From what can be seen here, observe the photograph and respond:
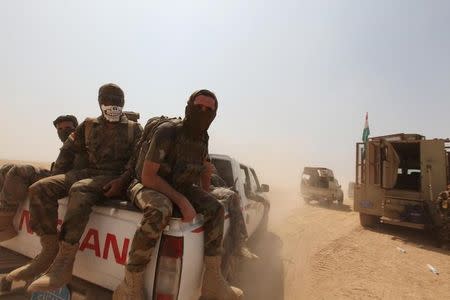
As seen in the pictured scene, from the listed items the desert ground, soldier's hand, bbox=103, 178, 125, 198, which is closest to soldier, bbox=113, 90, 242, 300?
soldier's hand, bbox=103, 178, 125, 198

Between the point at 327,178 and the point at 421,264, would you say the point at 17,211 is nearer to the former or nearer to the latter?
the point at 421,264

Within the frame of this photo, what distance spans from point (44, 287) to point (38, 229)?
0.61 m

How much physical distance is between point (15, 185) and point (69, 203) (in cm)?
95

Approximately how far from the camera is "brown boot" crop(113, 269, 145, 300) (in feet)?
7.03

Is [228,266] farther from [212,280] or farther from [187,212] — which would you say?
[187,212]

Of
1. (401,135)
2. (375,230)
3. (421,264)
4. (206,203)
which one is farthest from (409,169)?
(206,203)

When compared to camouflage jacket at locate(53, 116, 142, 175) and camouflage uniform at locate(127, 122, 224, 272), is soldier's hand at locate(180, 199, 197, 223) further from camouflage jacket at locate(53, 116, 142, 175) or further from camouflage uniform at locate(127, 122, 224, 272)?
camouflage jacket at locate(53, 116, 142, 175)

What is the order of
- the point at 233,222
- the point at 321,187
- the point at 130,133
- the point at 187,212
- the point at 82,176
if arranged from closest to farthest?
the point at 187,212
the point at 82,176
the point at 130,133
the point at 233,222
the point at 321,187

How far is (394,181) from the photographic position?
9.67m

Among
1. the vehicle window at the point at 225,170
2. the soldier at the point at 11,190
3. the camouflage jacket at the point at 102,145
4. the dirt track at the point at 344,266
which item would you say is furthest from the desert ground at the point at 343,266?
the vehicle window at the point at 225,170

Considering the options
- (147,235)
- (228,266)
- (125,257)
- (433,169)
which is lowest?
(228,266)

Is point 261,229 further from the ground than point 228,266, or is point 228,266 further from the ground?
point 228,266

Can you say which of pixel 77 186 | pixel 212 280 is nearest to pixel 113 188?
pixel 77 186

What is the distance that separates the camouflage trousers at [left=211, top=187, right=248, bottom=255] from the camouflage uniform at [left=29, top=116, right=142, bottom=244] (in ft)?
4.01
